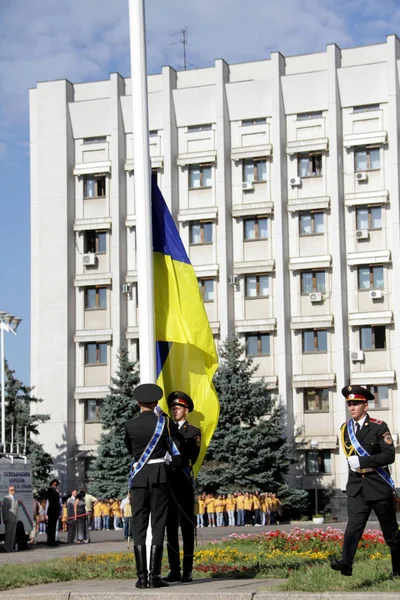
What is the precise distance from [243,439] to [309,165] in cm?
1412

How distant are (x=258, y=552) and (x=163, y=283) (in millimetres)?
4379

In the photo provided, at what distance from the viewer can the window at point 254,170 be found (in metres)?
53.8

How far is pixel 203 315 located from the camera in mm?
A: 13836

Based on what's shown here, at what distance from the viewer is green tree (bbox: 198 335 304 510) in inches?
1828

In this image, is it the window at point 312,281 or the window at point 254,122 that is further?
the window at point 254,122

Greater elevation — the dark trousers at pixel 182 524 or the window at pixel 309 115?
the window at pixel 309 115

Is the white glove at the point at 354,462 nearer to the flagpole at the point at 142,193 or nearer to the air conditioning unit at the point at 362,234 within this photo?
the flagpole at the point at 142,193

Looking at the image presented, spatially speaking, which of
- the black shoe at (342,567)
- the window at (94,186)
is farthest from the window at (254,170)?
the black shoe at (342,567)

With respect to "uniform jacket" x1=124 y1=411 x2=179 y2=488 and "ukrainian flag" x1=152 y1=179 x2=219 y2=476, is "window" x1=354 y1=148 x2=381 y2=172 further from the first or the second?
"uniform jacket" x1=124 y1=411 x2=179 y2=488

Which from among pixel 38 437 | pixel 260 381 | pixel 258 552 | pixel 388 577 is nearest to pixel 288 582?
pixel 388 577

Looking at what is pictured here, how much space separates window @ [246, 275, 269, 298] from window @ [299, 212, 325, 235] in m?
2.84

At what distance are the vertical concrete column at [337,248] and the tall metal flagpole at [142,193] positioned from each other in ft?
128

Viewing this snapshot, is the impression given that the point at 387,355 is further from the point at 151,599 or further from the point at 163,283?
the point at 151,599

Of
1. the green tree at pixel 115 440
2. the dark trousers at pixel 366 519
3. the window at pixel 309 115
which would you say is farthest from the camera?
Answer: the window at pixel 309 115
